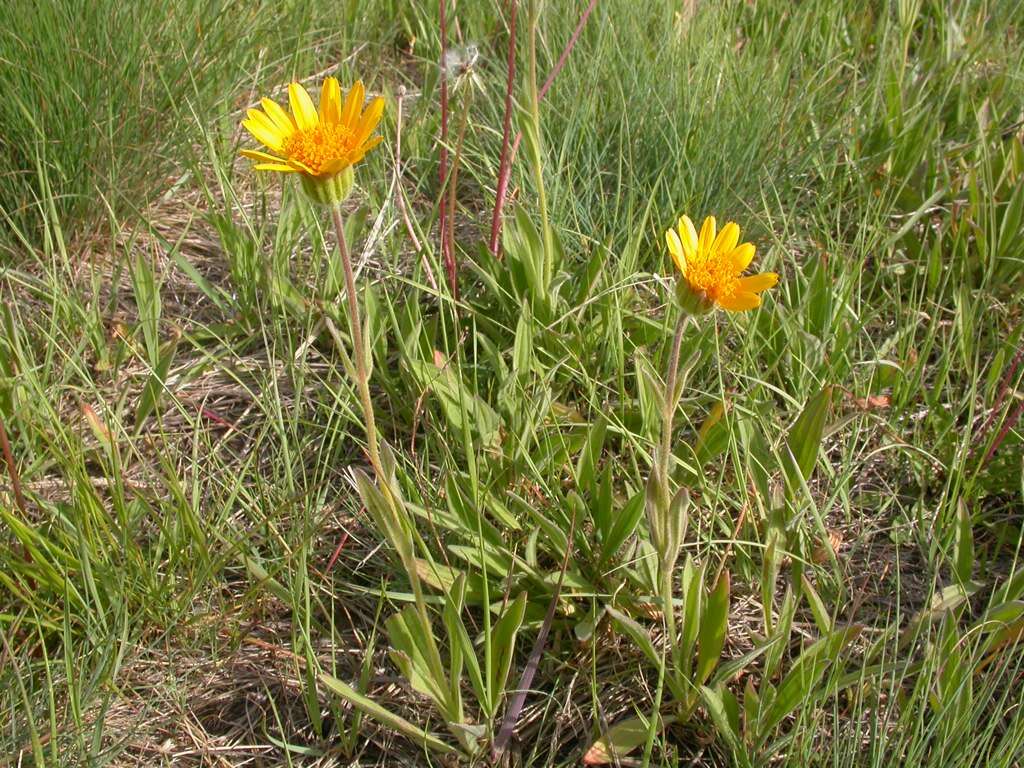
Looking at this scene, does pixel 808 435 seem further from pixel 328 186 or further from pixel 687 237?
pixel 328 186

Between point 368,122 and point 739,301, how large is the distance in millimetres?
539

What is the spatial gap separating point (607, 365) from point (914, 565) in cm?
65

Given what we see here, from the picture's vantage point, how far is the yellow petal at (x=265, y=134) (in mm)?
1309

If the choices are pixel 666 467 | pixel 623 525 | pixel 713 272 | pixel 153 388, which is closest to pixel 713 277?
pixel 713 272

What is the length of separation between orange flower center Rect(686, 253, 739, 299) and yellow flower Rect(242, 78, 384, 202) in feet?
1.50

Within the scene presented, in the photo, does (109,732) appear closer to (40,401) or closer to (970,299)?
(40,401)

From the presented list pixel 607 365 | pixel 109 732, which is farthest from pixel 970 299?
pixel 109 732

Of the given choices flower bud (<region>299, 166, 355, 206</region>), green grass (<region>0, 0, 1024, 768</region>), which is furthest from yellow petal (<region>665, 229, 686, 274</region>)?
flower bud (<region>299, 166, 355, 206</region>)

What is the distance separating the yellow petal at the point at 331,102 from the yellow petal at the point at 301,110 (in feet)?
0.10

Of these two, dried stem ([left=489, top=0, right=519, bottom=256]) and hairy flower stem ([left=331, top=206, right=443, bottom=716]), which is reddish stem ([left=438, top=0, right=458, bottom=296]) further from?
hairy flower stem ([left=331, top=206, right=443, bottom=716])

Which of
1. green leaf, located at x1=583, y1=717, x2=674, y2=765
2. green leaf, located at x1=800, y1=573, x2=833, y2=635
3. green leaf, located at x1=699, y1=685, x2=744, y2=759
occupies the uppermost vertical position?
green leaf, located at x1=800, y1=573, x2=833, y2=635

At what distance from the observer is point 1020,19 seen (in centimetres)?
274

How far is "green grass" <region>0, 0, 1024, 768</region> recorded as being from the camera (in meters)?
1.45

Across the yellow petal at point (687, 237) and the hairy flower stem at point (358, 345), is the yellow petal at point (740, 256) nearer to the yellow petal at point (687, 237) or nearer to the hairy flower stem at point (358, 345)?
Answer: the yellow petal at point (687, 237)
